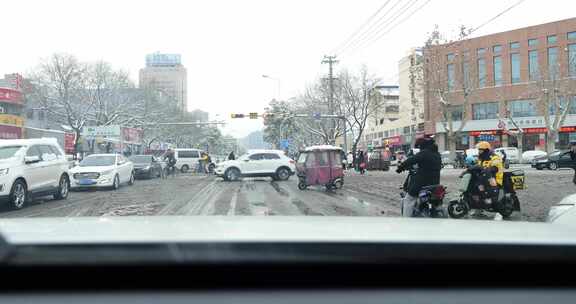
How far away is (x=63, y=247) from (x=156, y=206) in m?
11.5

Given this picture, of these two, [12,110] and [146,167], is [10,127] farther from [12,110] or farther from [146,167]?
[146,167]

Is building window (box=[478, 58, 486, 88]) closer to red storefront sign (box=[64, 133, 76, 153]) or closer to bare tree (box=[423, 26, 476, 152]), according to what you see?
bare tree (box=[423, 26, 476, 152])

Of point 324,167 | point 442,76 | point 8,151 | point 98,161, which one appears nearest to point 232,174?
point 98,161

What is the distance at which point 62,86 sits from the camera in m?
42.4

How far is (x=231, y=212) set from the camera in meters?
11.5

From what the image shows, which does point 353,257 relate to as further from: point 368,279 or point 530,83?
point 530,83

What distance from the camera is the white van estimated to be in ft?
128

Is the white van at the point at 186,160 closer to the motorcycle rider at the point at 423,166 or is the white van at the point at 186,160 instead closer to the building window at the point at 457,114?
the building window at the point at 457,114

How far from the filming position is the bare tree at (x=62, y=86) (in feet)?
136

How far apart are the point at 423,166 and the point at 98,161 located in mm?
15827

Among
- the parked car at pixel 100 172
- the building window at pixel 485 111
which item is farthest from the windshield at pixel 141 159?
the building window at pixel 485 111

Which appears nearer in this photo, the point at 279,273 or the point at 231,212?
the point at 279,273

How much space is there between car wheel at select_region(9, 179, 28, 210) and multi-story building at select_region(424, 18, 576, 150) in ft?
117

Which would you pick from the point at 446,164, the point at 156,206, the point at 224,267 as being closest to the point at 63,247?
the point at 224,267
